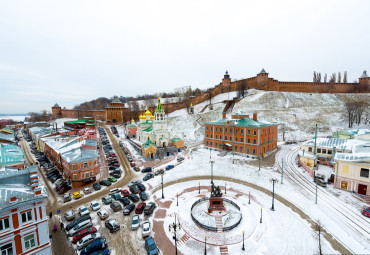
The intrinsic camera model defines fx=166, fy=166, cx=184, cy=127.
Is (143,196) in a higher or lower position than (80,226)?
higher

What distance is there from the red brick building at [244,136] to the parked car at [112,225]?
34717 millimetres

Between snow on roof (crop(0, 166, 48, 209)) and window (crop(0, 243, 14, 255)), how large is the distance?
12.0 feet

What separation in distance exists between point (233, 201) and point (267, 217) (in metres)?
5.11

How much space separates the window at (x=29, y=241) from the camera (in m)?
15.2

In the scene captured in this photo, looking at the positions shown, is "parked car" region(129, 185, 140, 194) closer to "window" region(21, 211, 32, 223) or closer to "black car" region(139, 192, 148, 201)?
"black car" region(139, 192, 148, 201)

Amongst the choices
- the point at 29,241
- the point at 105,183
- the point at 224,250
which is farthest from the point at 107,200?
the point at 224,250

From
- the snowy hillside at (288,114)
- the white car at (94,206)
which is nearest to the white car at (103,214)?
the white car at (94,206)

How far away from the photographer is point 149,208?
23.4m

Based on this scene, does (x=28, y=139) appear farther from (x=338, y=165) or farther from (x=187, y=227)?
(x=338, y=165)

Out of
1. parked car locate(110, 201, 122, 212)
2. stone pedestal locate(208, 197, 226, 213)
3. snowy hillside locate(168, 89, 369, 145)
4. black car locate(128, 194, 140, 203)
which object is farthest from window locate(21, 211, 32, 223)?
snowy hillside locate(168, 89, 369, 145)

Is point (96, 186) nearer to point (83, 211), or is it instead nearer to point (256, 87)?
point (83, 211)

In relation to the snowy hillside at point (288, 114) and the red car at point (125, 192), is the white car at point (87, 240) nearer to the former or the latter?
the red car at point (125, 192)

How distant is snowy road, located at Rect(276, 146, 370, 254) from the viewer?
18.1 m

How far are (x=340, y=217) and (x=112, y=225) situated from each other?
2908 centimetres
